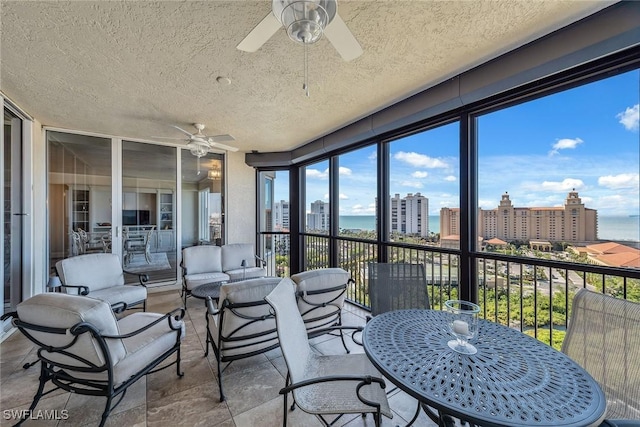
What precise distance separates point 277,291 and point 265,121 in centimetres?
279

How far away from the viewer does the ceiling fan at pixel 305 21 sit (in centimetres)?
125

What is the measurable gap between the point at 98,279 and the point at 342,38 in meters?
3.83

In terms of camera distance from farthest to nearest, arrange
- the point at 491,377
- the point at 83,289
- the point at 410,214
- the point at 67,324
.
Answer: the point at 410,214, the point at 83,289, the point at 67,324, the point at 491,377

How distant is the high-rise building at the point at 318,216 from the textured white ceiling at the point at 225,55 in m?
1.78

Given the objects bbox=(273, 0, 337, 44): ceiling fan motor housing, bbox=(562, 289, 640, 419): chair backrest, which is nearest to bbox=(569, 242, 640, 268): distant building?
bbox=(562, 289, 640, 419): chair backrest

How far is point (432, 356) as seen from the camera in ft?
4.16

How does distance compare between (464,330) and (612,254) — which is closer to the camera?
(464,330)

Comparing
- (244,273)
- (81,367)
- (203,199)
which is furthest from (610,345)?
(203,199)

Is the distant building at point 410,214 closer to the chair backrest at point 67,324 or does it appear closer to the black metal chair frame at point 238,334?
the black metal chair frame at point 238,334

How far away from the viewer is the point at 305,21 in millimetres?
1291

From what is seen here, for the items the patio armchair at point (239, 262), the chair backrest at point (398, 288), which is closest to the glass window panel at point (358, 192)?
the chair backrest at point (398, 288)

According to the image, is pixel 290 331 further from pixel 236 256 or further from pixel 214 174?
pixel 214 174

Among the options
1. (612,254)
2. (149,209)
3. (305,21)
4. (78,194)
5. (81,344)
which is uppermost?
(305,21)

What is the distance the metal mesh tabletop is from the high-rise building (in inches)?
126
